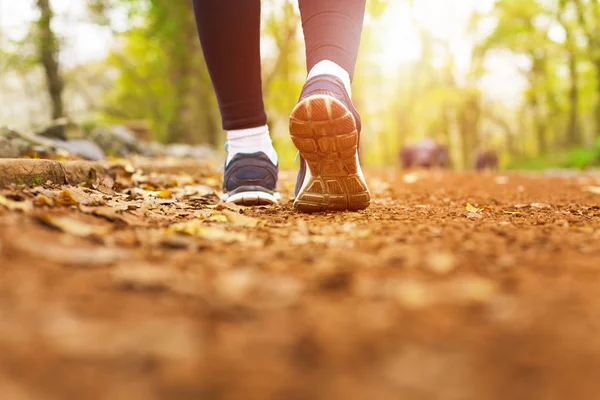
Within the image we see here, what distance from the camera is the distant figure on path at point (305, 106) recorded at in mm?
1668

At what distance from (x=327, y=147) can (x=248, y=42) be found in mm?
567

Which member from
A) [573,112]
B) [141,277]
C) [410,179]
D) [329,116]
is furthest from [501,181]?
[573,112]

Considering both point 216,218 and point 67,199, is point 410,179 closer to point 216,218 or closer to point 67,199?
point 216,218

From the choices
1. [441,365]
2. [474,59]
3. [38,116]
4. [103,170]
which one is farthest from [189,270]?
[474,59]

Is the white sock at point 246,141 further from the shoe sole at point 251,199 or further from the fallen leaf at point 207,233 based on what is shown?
the fallen leaf at point 207,233

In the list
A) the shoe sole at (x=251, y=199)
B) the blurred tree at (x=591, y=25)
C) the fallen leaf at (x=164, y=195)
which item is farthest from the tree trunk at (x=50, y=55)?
the blurred tree at (x=591, y=25)

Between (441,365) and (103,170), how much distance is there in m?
2.21

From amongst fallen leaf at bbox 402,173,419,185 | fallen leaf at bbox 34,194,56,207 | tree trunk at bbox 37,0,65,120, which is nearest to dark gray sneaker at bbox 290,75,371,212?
fallen leaf at bbox 34,194,56,207

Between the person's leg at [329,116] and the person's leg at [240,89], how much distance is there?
0.20m

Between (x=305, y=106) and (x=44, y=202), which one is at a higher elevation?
(x=305, y=106)

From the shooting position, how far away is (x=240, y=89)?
202cm

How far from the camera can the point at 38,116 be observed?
46.4 feet

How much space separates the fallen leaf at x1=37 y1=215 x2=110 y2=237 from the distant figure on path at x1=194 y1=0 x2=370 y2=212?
0.74 meters

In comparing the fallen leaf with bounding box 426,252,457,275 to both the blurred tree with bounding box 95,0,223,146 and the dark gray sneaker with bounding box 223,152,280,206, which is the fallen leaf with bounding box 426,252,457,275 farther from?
the blurred tree with bounding box 95,0,223,146
